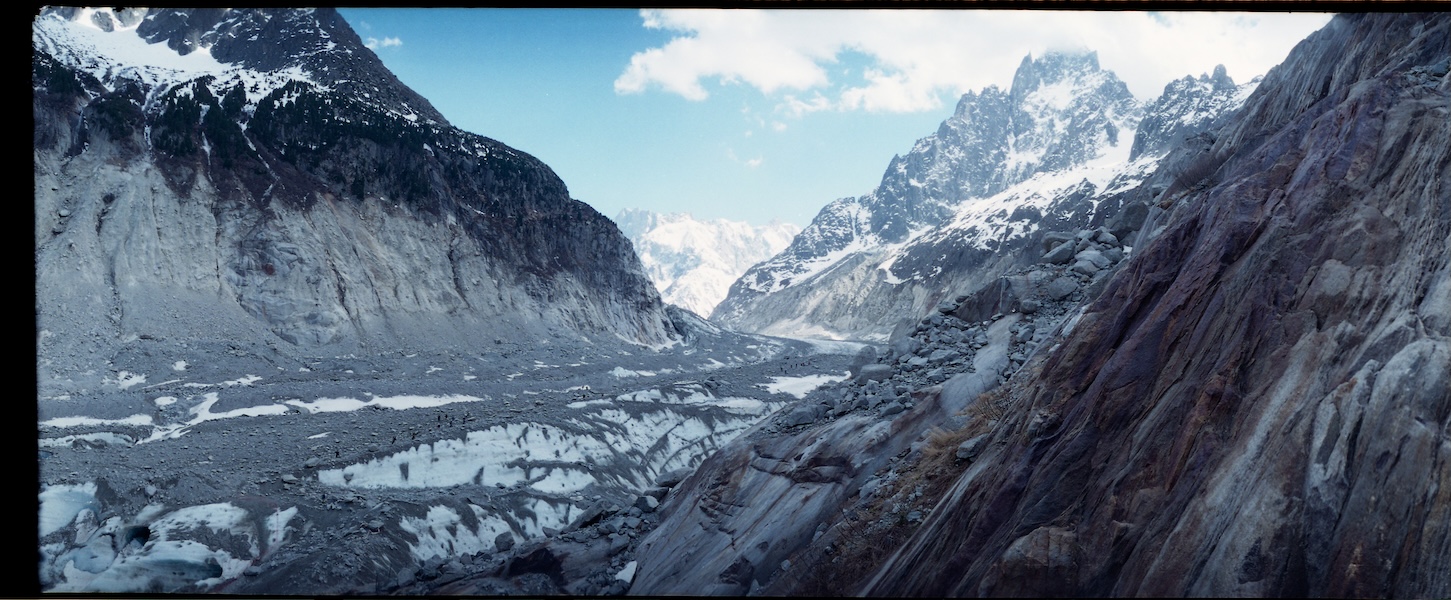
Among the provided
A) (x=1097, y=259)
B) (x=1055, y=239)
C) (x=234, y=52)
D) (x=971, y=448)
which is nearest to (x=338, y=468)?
(x=971, y=448)

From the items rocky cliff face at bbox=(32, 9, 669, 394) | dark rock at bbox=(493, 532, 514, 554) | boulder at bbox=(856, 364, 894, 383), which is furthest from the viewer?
rocky cliff face at bbox=(32, 9, 669, 394)

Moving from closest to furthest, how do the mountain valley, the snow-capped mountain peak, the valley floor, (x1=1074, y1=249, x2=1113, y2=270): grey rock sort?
1. the mountain valley
2. the valley floor
3. (x1=1074, y1=249, x2=1113, y2=270): grey rock
4. the snow-capped mountain peak

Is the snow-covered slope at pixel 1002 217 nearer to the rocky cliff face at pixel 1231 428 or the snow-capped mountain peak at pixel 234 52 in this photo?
the snow-capped mountain peak at pixel 234 52

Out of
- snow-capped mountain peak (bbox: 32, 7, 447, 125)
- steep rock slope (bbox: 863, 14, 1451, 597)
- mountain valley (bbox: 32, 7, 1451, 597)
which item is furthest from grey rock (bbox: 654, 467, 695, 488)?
snow-capped mountain peak (bbox: 32, 7, 447, 125)

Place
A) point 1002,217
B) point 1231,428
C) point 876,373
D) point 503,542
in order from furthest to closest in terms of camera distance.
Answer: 1. point 1002,217
2. point 503,542
3. point 876,373
4. point 1231,428

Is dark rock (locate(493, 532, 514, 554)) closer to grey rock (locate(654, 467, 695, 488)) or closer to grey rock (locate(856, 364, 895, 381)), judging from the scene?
grey rock (locate(654, 467, 695, 488))

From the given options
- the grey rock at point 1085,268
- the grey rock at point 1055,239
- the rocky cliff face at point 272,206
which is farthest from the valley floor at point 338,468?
the grey rock at point 1055,239

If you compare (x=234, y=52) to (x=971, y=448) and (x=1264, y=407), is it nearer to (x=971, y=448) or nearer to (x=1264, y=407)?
(x=971, y=448)

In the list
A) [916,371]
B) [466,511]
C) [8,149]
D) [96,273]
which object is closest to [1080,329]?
[916,371]
